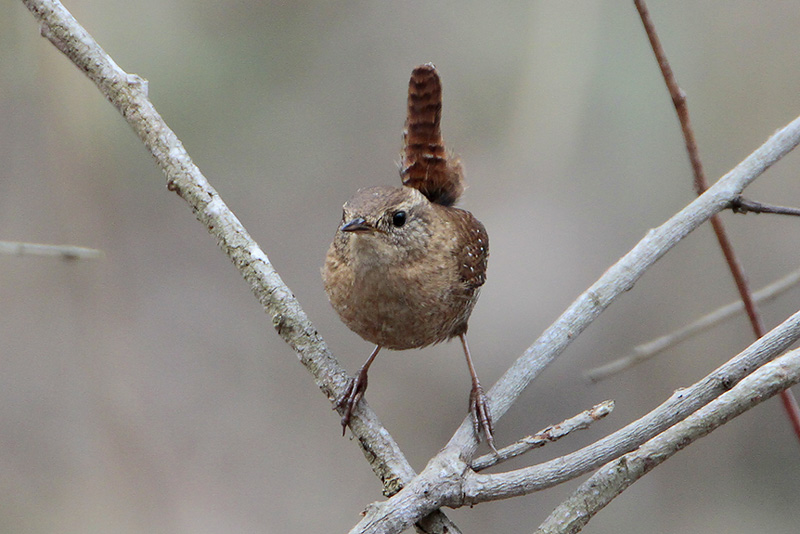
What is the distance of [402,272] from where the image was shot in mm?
2363

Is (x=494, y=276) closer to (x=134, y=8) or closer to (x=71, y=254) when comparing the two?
(x=134, y=8)

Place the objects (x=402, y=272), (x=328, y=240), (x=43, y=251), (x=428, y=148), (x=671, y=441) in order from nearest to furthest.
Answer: (x=671, y=441) < (x=43, y=251) < (x=402, y=272) < (x=428, y=148) < (x=328, y=240)

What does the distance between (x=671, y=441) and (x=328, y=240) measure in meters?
3.65

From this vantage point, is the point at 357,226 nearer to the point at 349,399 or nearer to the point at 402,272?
the point at 402,272

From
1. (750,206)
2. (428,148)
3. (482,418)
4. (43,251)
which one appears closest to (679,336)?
(750,206)

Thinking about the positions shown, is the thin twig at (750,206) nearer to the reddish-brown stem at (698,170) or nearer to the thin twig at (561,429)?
the reddish-brown stem at (698,170)

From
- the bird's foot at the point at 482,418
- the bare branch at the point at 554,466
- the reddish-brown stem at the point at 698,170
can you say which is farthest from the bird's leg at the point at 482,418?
the reddish-brown stem at the point at 698,170

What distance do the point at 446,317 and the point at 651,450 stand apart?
1115 millimetres

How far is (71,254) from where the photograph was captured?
1978mm

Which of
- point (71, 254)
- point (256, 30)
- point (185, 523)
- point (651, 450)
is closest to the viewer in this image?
point (651, 450)

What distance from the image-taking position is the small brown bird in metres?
2.30

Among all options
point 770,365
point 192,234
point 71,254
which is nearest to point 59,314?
point 192,234

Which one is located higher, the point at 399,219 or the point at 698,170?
the point at 399,219

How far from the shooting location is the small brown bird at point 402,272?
7.54ft
